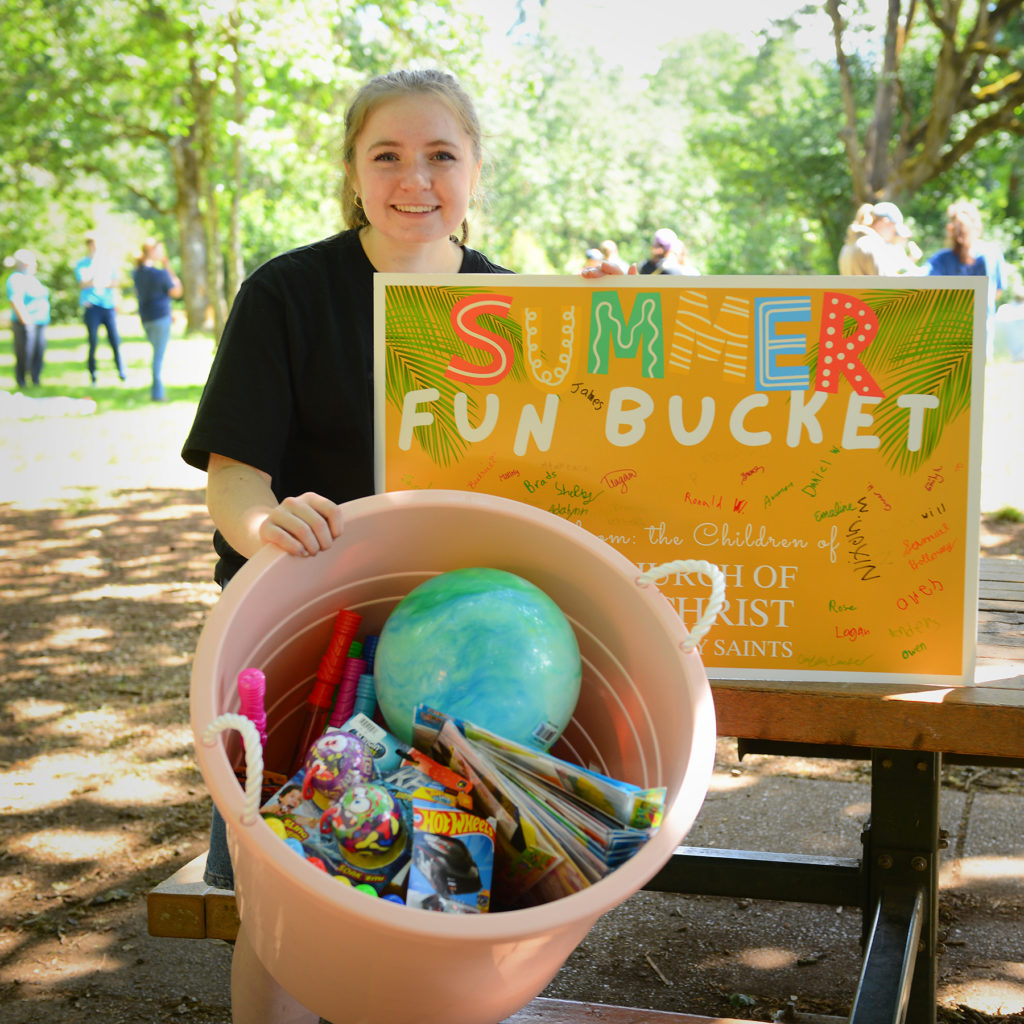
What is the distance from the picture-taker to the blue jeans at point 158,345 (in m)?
11.9

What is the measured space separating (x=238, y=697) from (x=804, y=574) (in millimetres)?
783

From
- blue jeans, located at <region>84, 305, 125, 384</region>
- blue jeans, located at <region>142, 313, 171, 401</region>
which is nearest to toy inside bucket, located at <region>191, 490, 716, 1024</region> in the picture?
blue jeans, located at <region>142, 313, 171, 401</region>

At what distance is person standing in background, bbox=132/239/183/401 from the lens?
12.0 metres

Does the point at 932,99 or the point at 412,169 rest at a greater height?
the point at 932,99

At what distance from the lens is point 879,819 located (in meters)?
1.76

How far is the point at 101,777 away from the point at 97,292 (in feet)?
37.0

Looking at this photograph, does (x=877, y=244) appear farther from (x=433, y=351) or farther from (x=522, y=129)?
(x=522, y=129)

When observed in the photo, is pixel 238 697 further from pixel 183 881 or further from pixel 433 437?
pixel 183 881

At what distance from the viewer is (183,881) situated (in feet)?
6.04

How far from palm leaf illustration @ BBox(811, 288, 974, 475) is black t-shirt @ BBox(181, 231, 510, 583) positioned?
79cm

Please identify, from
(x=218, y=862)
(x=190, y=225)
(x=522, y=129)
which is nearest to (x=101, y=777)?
(x=218, y=862)

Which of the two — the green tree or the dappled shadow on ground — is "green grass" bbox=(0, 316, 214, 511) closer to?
the dappled shadow on ground

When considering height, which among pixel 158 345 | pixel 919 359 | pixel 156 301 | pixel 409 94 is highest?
pixel 156 301

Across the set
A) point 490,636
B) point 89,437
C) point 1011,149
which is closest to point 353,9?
point 89,437
